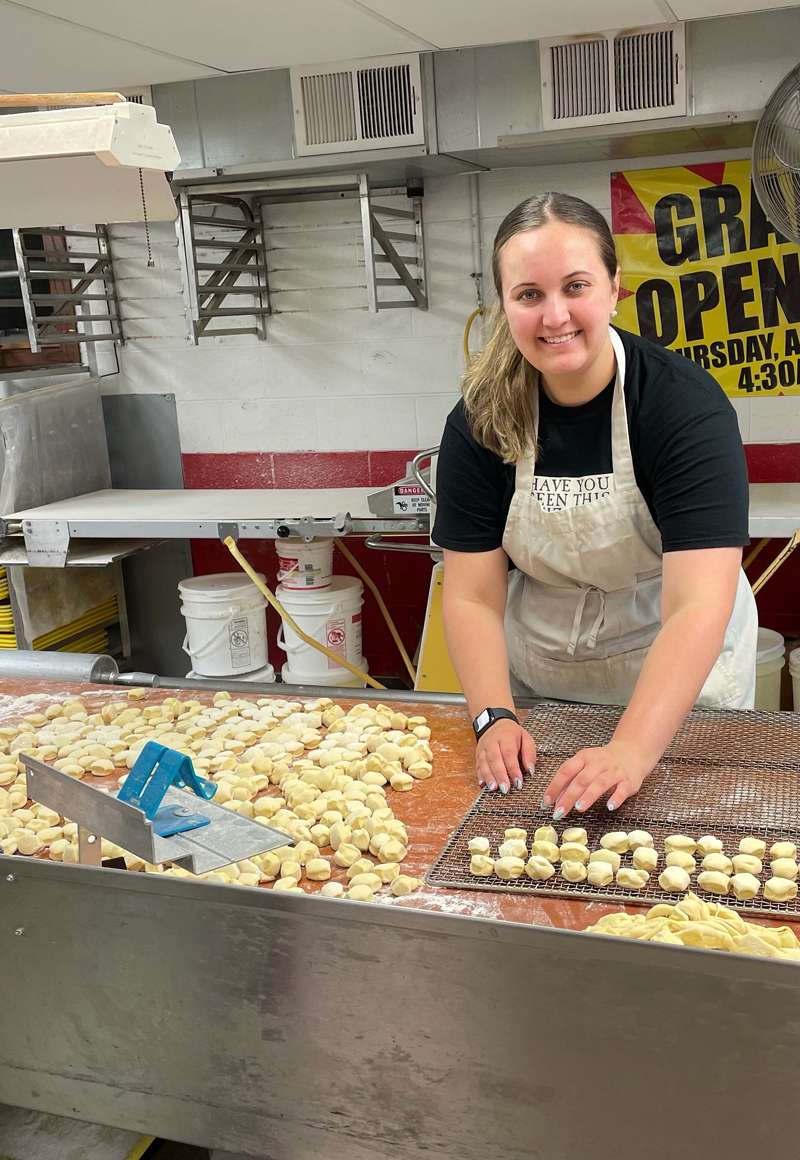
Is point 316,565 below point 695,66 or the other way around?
below

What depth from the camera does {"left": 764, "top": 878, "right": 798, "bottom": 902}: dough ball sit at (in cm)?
132

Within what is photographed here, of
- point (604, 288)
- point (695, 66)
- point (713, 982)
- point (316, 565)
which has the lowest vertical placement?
A: point (316, 565)

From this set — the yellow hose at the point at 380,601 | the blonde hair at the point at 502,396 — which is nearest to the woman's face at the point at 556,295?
the blonde hair at the point at 502,396

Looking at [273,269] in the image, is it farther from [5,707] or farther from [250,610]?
A: [5,707]

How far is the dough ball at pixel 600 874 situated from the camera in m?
1.40

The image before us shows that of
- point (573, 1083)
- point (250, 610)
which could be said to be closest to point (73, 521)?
point (250, 610)

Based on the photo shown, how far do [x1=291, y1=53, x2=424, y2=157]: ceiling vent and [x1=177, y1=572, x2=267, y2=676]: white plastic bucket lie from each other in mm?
1668

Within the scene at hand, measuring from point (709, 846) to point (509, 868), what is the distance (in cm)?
26

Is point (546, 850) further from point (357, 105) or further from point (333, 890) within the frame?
point (357, 105)

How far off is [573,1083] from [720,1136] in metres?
0.15

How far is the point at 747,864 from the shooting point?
1383 millimetres

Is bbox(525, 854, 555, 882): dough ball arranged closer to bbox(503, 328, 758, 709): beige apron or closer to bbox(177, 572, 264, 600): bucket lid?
bbox(503, 328, 758, 709): beige apron

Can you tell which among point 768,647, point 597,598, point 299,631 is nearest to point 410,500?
point 299,631

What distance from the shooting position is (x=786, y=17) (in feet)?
11.5
